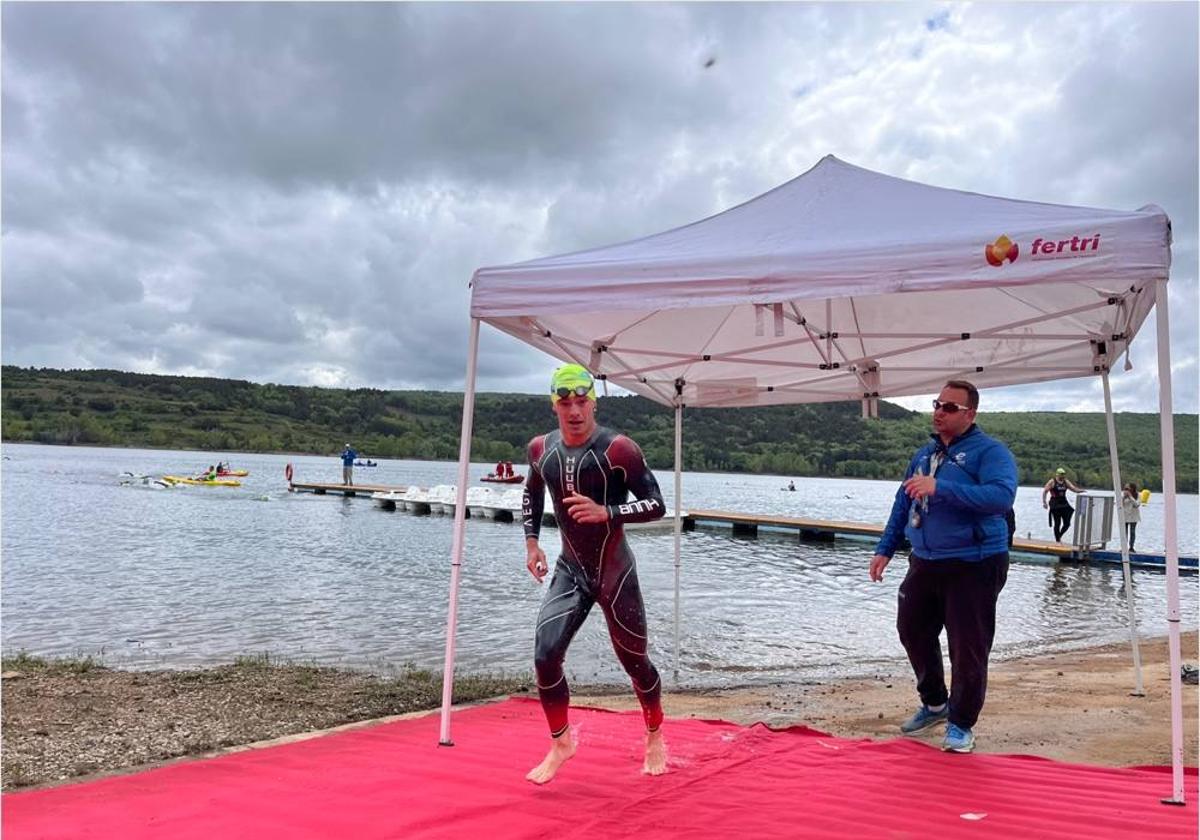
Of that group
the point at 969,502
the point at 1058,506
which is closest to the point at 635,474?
the point at 969,502

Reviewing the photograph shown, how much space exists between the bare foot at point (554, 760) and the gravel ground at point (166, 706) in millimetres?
2415

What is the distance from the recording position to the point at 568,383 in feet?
14.4

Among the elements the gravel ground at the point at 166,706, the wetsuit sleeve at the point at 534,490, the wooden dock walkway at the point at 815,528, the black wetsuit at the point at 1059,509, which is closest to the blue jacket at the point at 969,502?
the wetsuit sleeve at the point at 534,490

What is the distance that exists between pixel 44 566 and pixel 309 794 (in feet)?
63.0

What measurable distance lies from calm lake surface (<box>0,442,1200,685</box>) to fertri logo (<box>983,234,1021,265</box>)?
6170 mm

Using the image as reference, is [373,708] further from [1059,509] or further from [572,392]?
[1059,509]

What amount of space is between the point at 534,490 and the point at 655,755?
158cm

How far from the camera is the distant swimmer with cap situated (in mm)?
4332

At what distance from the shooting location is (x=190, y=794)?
4000 millimetres

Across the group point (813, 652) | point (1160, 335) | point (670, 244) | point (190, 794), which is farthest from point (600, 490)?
point (813, 652)

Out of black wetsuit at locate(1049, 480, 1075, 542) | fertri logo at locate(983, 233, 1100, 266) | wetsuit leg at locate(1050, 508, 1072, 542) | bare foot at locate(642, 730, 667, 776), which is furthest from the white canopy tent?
wetsuit leg at locate(1050, 508, 1072, 542)

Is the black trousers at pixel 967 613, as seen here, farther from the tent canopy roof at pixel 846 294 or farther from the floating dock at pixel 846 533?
the floating dock at pixel 846 533

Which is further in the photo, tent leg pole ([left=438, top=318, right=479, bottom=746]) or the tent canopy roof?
tent leg pole ([left=438, top=318, right=479, bottom=746])

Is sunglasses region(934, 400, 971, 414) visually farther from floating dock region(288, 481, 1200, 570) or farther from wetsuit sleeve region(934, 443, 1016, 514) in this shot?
floating dock region(288, 481, 1200, 570)
